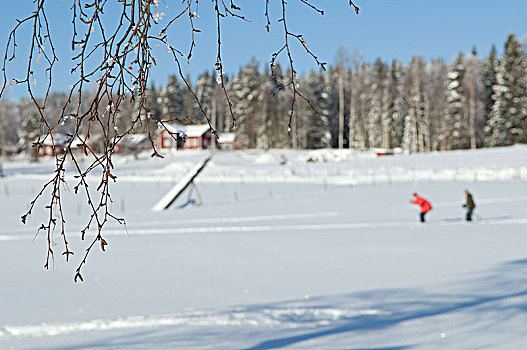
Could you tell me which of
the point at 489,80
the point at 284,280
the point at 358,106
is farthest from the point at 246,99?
the point at 284,280

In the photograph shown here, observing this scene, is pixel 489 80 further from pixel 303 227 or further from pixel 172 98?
pixel 303 227

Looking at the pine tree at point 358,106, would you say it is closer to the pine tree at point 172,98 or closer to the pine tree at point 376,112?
the pine tree at point 376,112

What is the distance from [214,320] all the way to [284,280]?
2.71 meters

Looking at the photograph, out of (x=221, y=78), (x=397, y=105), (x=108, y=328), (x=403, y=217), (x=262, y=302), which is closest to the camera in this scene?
(x=221, y=78)

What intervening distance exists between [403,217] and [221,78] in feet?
61.6

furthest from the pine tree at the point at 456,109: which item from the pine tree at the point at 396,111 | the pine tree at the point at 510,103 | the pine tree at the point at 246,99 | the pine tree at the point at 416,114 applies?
the pine tree at the point at 246,99

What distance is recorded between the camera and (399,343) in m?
6.65

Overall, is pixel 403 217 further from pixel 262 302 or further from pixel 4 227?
pixel 4 227

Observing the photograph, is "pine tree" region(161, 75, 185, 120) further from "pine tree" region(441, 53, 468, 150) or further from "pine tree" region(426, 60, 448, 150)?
"pine tree" region(441, 53, 468, 150)

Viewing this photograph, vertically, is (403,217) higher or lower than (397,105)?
lower

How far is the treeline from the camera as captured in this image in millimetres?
48656

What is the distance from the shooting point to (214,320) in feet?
24.9

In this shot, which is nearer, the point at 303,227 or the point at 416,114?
the point at 303,227

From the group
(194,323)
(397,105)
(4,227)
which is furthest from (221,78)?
(397,105)
